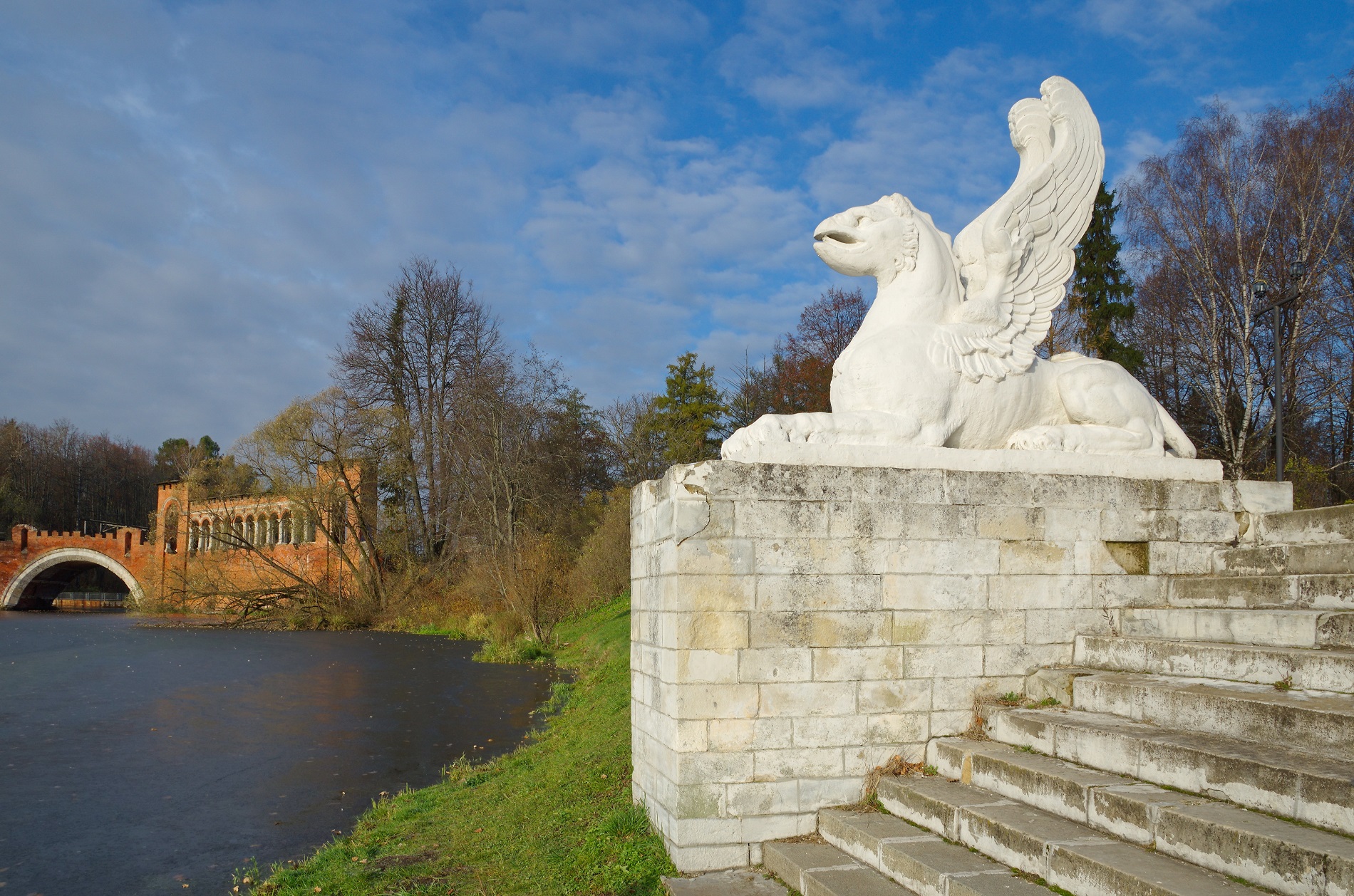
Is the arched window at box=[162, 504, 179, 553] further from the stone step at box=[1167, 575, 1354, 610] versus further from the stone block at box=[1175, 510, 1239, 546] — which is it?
the stone step at box=[1167, 575, 1354, 610]

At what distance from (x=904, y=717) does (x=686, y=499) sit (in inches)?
65.2

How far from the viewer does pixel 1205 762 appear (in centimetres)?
317

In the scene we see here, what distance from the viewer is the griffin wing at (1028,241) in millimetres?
5117

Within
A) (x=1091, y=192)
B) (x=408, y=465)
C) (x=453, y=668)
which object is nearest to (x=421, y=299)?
(x=408, y=465)

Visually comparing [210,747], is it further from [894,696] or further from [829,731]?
[894,696]

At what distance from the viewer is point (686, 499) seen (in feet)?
14.2

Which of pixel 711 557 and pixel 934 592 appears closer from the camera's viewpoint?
pixel 711 557

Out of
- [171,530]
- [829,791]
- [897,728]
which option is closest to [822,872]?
[829,791]

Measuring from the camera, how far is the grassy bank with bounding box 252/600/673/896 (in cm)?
459

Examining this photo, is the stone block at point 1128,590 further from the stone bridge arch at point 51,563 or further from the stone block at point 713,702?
the stone bridge arch at point 51,563

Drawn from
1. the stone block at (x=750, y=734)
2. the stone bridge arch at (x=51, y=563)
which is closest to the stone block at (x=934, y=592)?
the stone block at (x=750, y=734)

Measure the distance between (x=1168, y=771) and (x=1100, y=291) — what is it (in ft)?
66.8

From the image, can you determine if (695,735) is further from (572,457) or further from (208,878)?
(572,457)

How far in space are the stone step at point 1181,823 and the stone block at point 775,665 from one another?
91 cm
